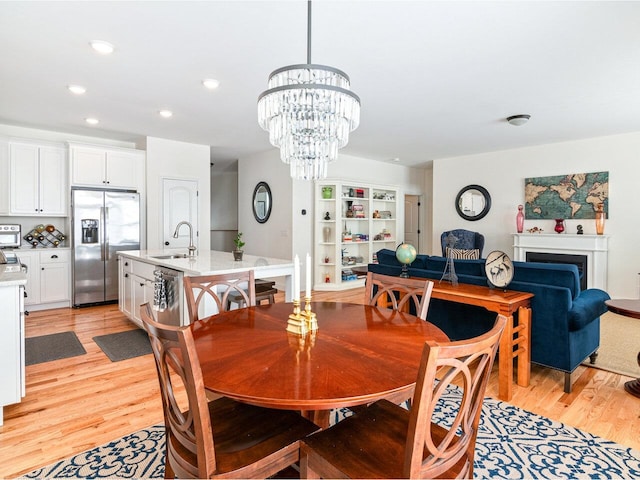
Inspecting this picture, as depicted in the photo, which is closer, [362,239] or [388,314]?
[388,314]

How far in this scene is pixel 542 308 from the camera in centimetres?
270

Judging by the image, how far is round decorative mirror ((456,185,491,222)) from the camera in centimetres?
682

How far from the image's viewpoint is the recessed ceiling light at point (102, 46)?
268 cm

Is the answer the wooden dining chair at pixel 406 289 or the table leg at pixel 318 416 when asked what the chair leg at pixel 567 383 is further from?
the table leg at pixel 318 416

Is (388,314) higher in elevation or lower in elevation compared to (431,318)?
higher

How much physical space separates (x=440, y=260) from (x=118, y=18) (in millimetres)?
3098

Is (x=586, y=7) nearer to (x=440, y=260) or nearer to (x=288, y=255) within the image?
(x=440, y=260)

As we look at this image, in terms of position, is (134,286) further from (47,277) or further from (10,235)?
(10,235)

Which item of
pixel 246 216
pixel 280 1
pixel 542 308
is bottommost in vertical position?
pixel 542 308

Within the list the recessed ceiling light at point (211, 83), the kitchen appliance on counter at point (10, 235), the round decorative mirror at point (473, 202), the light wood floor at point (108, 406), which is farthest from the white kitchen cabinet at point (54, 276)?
the round decorative mirror at point (473, 202)

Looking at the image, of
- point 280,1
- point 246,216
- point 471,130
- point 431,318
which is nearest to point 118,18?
point 280,1

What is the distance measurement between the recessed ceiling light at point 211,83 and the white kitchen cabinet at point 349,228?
3.35 m

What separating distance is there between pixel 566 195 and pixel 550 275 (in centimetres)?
397

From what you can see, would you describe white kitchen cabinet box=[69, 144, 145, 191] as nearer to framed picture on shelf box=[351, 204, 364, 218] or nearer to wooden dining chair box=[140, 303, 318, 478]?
framed picture on shelf box=[351, 204, 364, 218]
